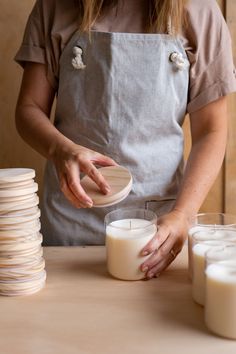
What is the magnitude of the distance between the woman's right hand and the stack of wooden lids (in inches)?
3.0

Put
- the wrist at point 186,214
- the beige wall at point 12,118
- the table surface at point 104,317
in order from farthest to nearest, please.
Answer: the beige wall at point 12,118, the wrist at point 186,214, the table surface at point 104,317

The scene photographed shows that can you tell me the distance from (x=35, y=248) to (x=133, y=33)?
592mm

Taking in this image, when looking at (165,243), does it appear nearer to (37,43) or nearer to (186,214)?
(186,214)

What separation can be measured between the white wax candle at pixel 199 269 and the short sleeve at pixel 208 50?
→ 0.46 metres

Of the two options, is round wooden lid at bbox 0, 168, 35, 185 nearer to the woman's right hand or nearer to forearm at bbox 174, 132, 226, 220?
the woman's right hand

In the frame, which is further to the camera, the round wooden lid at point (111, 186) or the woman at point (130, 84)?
the woman at point (130, 84)

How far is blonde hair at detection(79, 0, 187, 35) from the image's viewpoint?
1109mm

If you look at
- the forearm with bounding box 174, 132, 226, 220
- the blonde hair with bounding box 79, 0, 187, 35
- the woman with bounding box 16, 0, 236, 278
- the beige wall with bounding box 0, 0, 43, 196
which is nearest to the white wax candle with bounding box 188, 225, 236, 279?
the forearm with bounding box 174, 132, 226, 220

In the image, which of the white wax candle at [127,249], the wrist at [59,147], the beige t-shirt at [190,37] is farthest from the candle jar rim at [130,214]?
the beige t-shirt at [190,37]

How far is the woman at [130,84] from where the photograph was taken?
1141mm

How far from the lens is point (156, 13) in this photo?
3.76 feet

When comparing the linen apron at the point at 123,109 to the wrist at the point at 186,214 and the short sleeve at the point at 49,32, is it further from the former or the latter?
the wrist at the point at 186,214

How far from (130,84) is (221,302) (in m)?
0.63

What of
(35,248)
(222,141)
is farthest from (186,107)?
(35,248)
